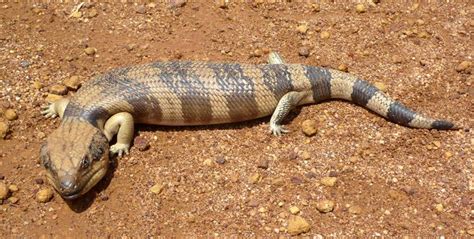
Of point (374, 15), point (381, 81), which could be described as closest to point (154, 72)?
point (381, 81)

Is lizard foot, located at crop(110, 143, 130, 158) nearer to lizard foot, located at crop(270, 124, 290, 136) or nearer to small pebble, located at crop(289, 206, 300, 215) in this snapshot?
lizard foot, located at crop(270, 124, 290, 136)

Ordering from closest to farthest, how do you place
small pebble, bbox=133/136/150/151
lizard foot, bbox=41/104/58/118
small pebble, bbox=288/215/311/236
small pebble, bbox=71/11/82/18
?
small pebble, bbox=288/215/311/236
small pebble, bbox=133/136/150/151
lizard foot, bbox=41/104/58/118
small pebble, bbox=71/11/82/18

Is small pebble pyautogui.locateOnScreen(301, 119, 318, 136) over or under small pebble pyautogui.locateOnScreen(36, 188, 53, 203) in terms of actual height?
over

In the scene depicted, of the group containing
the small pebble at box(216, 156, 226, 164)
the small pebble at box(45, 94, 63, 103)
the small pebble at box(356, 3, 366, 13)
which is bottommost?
the small pebble at box(216, 156, 226, 164)

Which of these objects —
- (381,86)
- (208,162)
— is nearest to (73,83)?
(208,162)

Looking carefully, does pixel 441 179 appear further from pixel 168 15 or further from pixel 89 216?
pixel 168 15

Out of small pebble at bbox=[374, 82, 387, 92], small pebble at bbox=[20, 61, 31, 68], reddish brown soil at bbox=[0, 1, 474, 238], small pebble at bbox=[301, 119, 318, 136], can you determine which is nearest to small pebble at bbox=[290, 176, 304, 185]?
reddish brown soil at bbox=[0, 1, 474, 238]

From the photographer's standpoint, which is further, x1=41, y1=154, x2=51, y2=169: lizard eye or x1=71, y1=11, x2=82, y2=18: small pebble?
x1=71, y1=11, x2=82, y2=18: small pebble
